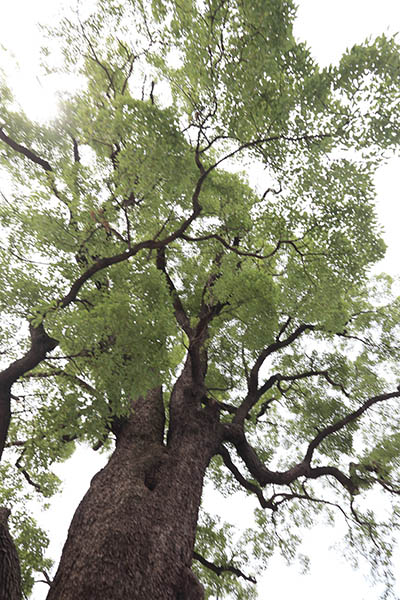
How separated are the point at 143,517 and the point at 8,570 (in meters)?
1.77

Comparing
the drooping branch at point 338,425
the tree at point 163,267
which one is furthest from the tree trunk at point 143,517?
the drooping branch at point 338,425

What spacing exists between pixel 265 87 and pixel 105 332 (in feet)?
13.0

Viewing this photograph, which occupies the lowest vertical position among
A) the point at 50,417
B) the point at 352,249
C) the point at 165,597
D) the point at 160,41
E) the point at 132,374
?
the point at 165,597

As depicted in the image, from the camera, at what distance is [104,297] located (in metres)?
4.84

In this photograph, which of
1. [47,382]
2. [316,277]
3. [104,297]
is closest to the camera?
[104,297]

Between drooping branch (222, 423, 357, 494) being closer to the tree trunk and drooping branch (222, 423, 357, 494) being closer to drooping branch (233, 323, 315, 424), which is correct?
drooping branch (233, 323, 315, 424)

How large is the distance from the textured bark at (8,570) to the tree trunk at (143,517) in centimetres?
90

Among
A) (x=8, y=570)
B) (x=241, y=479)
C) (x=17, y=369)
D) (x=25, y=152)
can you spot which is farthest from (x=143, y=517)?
(x=25, y=152)

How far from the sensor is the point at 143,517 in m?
4.01

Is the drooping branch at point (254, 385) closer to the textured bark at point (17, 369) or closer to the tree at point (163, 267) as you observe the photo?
the tree at point (163, 267)

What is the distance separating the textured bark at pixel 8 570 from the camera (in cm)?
247

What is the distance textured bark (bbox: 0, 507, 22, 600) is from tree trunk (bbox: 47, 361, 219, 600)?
0.90m

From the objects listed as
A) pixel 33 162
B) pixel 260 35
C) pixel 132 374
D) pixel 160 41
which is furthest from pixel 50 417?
pixel 160 41

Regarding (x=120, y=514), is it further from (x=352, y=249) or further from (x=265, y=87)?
(x=265, y=87)
